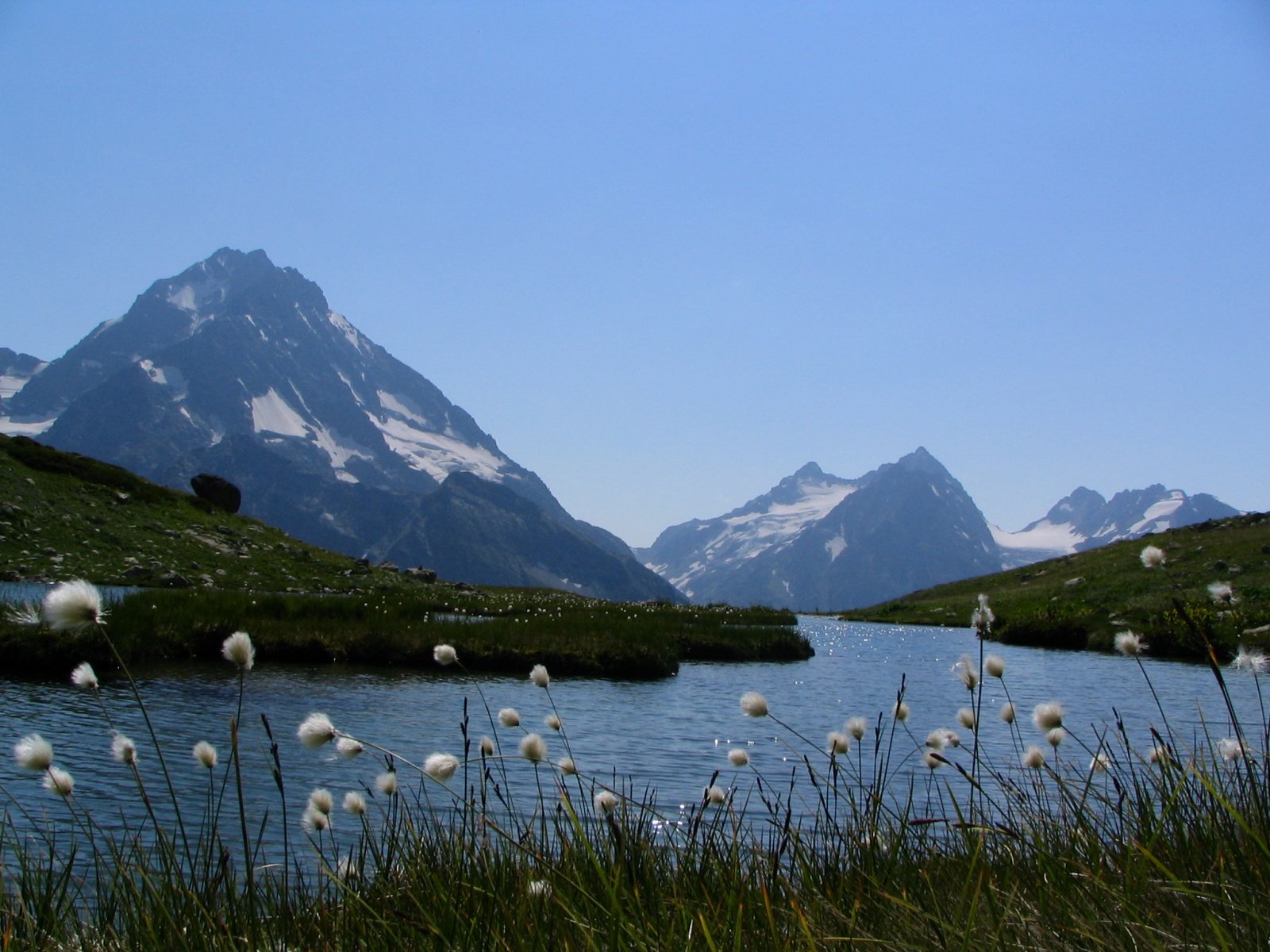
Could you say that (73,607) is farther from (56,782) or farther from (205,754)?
(56,782)

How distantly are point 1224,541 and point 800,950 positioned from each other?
5257 cm

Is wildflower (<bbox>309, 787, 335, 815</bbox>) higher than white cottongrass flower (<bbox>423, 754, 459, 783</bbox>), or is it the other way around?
white cottongrass flower (<bbox>423, 754, 459, 783</bbox>)

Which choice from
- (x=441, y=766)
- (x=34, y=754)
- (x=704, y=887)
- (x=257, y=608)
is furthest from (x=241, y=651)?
(x=257, y=608)

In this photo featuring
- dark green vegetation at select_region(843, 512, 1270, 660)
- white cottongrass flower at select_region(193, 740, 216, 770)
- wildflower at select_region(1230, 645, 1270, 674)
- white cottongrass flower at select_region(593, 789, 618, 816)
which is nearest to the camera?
white cottongrass flower at select_region(193, 740, 216, 770)

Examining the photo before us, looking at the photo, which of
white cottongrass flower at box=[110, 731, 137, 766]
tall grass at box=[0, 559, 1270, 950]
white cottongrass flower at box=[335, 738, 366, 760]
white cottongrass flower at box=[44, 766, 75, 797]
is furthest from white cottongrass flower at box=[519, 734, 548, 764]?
white cottongrass flower at box=[44, 766, 75, 797]

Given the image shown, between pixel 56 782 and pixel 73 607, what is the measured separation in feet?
3.73

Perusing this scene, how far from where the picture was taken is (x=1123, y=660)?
3253cm

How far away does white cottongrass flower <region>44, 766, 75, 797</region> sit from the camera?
409 centimetres

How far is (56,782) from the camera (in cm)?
421

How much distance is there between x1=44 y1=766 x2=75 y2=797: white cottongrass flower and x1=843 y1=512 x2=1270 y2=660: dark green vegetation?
2508 cm

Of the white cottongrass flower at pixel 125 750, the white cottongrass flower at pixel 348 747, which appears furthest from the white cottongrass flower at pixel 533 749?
the white cottongrass flower at pixel 125 750

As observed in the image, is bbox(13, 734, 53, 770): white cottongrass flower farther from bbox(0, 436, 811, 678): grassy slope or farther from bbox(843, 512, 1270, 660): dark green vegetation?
bbox(843, 512, 1270, 660): dark green vegetation

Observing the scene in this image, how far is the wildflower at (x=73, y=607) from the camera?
3.54 meters

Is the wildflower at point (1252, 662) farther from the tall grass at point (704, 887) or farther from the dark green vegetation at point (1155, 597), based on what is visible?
the dark green vegetation at point (1155, 597)
